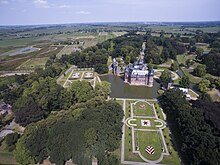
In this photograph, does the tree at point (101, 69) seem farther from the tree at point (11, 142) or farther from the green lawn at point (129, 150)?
the tree at point (11, 142)

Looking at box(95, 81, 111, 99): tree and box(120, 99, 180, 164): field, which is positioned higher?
box(95, 81, 111, 99): tree

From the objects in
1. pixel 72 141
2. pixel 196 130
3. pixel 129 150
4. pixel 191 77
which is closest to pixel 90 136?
pixel 72 141

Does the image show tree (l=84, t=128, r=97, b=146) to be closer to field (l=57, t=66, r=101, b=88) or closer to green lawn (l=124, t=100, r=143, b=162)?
green lawn (l=124, t=100, r=143, b=162)

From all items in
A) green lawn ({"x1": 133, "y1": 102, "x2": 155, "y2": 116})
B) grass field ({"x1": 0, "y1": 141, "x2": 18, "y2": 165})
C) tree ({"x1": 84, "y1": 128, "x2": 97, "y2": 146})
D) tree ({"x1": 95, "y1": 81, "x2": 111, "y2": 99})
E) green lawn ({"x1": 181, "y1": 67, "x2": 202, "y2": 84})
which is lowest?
green lawn ({"x1": 181, "y1": 67, "x2": 202, "y2": 84})

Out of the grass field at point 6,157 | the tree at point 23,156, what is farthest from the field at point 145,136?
the grass field at point 6,157

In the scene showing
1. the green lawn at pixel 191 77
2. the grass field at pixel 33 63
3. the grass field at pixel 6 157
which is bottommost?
the green lawn at pixel 191 77

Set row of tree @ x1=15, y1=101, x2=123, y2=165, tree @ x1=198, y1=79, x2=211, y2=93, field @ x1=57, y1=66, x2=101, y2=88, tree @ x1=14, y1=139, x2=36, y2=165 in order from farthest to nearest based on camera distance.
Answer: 1. field @ x1=57, y1=66, x2=101, y2=88
2. tree @ x1=198, y1=79, x2=211, y2=93
3. tree @ x1=14, y1=139, x2=36, y2=165
4. row of tree @ x1=15, y1=101, x2=123, y2=165

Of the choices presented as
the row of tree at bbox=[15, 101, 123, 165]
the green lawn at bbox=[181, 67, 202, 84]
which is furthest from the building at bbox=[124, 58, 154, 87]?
the row of tree at bbox=[15, 101, 123, 165]

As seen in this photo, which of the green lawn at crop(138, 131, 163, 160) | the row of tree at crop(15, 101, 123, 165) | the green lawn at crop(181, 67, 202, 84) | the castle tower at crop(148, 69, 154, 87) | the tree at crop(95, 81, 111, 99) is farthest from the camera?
the green lawn at crop(181, 67, 202, 84)

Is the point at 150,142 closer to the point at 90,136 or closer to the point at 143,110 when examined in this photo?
the point at 90,136
